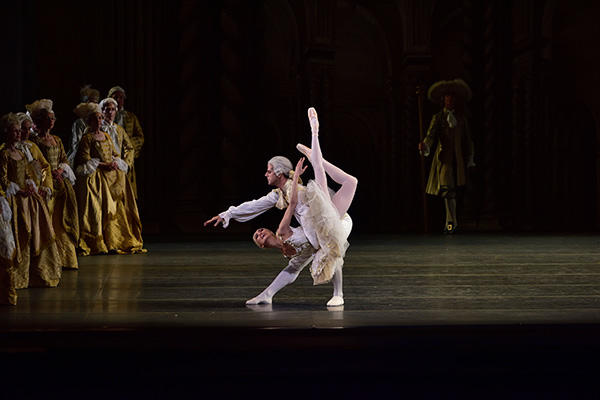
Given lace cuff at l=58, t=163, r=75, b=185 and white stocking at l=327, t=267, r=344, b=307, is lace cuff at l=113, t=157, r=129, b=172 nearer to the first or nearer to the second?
lace cuff at l=58, t=163, r=75, b=185

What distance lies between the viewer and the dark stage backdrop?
12.4 meters

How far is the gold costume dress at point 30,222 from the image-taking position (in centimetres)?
609

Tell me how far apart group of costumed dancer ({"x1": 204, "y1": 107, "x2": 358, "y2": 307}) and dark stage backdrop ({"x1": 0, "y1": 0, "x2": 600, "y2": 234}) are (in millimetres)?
4939

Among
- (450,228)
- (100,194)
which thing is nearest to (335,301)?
(100,194)

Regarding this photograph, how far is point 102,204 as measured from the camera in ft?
30.1

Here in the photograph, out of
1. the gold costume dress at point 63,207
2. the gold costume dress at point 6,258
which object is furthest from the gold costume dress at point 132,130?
the gold costume dress at point 6,258

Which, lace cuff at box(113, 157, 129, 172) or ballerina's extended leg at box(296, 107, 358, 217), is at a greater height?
lace cuff at box(113, 157, 129, 172)

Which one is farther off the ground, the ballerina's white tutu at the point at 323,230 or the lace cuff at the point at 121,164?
the lace cuff at the point at 121,164

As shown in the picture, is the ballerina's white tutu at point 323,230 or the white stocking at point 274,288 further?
the white stocking at point 274,288

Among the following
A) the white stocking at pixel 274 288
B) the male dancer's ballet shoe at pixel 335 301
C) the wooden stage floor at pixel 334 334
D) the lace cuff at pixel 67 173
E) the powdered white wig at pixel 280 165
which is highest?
the lace cuff at pixel 67 173

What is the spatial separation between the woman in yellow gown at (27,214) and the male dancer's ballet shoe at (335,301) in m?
1.98

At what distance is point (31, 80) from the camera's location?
8.18 metres

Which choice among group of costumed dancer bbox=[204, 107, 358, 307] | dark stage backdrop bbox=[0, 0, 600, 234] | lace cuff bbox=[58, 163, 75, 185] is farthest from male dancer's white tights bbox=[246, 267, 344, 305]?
dark stage backdrop bbox=[0, 0, 600, 234]

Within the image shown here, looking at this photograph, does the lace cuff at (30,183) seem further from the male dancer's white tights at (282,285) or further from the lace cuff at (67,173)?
the male dancer's white tights at (282,285)
